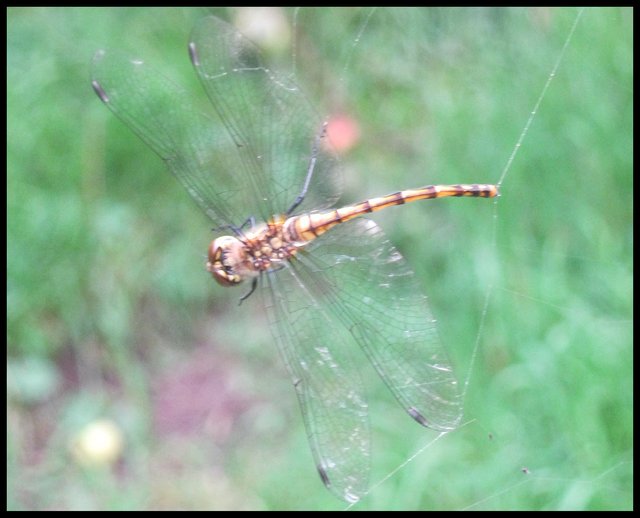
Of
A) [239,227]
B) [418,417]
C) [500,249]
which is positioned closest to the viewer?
[418,417]

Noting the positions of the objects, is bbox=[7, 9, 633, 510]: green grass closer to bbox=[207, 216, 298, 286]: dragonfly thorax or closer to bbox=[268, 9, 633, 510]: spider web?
bbox=[268, 9, 633, 510]: spider web

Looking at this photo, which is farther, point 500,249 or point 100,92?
point 500,249

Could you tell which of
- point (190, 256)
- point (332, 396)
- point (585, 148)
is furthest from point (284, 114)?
point (190, 256)

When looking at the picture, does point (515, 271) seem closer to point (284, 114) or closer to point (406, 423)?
point (406, 423)

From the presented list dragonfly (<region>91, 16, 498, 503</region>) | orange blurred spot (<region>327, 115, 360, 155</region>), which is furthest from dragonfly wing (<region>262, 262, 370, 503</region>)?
orange blurred spot (<region>327, 115, 360, 155</region>)

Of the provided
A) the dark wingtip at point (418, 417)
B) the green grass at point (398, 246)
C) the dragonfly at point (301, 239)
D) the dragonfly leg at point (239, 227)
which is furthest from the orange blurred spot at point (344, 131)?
the dark wingtip at point (418, 417)

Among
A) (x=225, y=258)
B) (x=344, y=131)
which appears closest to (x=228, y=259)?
(x=225, y=258)

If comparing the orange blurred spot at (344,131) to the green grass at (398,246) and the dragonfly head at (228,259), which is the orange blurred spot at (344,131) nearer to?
the green grass at (398,246)

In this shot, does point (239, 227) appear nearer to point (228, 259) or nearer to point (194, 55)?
point (228, 259)

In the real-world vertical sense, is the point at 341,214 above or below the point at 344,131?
above
